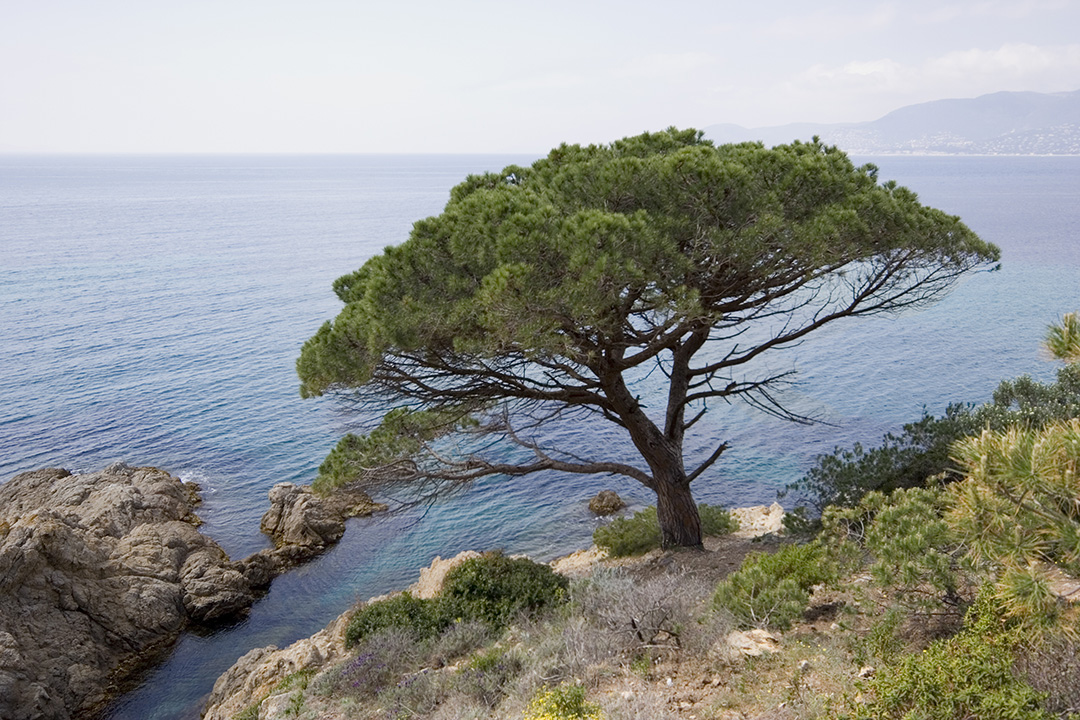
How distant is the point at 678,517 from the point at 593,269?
20.1ft

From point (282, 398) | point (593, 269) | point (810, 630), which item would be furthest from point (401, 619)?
point (282, 398)

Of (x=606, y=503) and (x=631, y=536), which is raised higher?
(x=631, y=536)

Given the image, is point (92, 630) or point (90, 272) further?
point (90, 272)

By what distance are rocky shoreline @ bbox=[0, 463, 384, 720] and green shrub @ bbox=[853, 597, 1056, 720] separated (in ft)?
31.4

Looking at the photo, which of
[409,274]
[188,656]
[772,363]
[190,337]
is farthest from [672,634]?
[190,337]

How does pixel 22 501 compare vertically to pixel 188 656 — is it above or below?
above

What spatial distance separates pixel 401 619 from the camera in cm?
1103

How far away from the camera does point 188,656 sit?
15523 millimetres

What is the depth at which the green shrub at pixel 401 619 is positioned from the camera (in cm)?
1081

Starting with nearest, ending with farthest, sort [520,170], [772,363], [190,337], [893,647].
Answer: [893,647] < [520,170] < [772,363] < [190,337]

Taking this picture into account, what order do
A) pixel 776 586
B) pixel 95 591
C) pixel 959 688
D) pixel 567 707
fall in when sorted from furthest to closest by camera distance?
1. pixel 95 591
2. pixel 776 586
3. pixel 567 707
4. pixel 959 688

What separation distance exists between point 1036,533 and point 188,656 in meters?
16.2

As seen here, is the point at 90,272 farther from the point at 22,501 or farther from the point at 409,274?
the point at 409,274

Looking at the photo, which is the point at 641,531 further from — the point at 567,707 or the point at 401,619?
the point at 567,707
